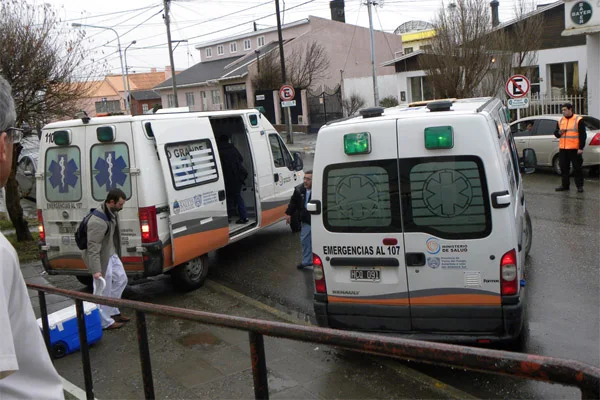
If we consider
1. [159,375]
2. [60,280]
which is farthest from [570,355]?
[60,280]

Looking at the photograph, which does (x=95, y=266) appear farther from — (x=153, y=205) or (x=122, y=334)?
(x=122, y=334)

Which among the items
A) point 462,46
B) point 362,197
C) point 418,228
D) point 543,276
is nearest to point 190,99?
point 462,46

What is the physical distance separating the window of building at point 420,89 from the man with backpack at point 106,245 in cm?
2737

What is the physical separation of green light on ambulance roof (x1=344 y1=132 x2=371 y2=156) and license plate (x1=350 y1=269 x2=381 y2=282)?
1112 mm

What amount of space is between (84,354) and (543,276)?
6.19 metres

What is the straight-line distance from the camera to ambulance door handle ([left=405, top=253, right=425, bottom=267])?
562 cm

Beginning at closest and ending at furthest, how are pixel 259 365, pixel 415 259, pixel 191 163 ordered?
pixel 259 365, pixel 415 259, pixel 191 163

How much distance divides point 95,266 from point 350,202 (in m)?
3.34

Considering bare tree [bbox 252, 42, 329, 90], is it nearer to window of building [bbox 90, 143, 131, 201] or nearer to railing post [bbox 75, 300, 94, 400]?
window of building [bbox 90, 143, 131, 201]

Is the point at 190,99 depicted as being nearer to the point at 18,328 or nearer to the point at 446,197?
the point at 446,197

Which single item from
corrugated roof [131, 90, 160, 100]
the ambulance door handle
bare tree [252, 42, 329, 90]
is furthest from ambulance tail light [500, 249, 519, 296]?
corrugated roof [131, 90, 160, 100]

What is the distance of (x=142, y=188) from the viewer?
807 cm

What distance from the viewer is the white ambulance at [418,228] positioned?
5.40 m

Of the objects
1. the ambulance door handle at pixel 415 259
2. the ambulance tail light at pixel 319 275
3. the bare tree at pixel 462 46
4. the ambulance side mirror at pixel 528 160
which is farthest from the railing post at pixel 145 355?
the bare tree at pixel 462 46
